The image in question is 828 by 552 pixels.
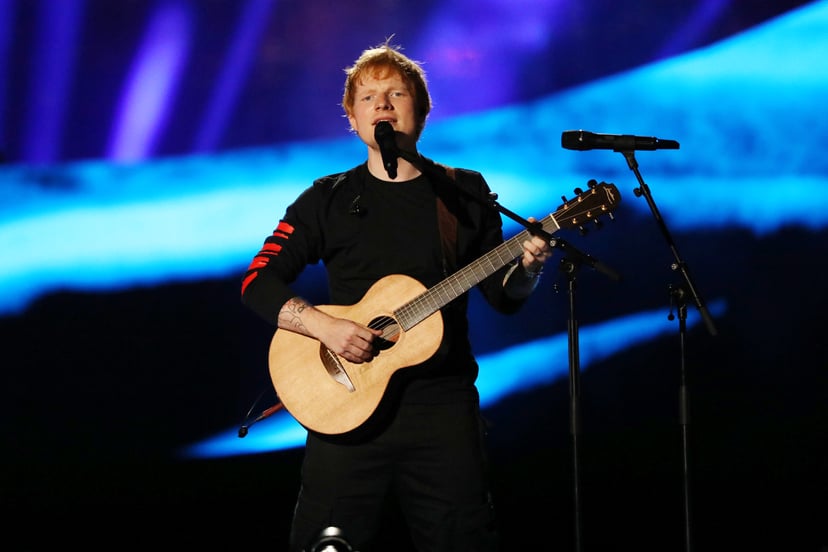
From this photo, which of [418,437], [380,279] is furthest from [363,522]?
[380,279]

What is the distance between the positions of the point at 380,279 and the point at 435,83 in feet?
6.76

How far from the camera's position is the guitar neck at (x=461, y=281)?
2.97 metres

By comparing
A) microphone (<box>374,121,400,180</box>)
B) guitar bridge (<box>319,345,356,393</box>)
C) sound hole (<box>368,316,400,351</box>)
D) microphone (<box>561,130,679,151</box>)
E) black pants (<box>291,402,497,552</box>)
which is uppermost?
microphone (<box>561,130,679,151</box>)

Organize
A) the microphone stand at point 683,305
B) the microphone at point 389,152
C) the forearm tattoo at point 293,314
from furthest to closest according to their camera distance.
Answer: the forearm tattoo at point 293,314 → the microphone stand at point 683,305 → the microphone at point 389,152

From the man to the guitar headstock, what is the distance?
14 cm

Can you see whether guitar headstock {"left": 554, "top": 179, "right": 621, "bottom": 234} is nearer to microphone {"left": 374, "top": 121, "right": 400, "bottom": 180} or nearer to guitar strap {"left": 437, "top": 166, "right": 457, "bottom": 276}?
guitar strap {"left": 437, "top": 166, "right": 457, "bottom": 276}

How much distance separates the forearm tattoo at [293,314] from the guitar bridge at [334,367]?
10 cm

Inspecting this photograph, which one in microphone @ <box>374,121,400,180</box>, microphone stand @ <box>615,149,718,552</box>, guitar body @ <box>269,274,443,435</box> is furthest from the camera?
guitar body @ <box>269,274,443,435</box>

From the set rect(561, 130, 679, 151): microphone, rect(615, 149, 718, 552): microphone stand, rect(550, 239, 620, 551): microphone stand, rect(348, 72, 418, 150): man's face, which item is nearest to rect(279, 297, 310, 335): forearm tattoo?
rect(348, 72, 418, 150): man's face

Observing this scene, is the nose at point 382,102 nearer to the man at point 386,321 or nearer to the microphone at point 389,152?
the man at point 386,321

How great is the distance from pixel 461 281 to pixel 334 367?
Result: 0.51m

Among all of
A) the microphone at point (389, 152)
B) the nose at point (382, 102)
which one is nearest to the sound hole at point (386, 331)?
the microphone at point (389, 152)

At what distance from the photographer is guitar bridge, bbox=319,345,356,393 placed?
3.00 meters

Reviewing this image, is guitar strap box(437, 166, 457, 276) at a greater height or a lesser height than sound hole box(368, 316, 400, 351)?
greater
